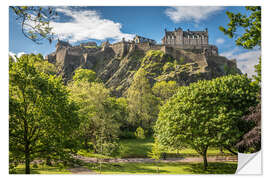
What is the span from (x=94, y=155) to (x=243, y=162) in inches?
214

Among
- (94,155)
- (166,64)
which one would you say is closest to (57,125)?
(94,155)

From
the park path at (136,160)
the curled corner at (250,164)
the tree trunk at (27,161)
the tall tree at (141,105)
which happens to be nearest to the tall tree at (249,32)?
the curled corner at (250,164)

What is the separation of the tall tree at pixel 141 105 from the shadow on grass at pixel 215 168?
7.35 metres

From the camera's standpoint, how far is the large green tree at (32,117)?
5.01 meters

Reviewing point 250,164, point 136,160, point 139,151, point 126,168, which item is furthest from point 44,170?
point 250,164

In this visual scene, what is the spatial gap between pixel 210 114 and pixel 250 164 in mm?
1851

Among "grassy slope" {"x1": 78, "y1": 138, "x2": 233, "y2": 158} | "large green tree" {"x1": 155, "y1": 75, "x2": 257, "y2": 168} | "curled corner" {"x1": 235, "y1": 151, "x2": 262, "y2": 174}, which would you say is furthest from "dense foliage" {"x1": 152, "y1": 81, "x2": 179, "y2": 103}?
"curled corner" {"x1": 235, "y1": 151, "x2": 262, "y2": 174}

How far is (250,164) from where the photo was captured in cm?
Answer: 514

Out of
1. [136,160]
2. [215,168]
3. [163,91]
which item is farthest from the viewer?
[163,91]

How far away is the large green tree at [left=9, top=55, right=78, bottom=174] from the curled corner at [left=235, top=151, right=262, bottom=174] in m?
4.97

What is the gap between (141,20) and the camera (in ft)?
21.8

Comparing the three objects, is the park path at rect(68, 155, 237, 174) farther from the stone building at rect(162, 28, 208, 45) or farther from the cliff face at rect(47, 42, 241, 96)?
the cliff face at rect(47, 42, 241, 96)

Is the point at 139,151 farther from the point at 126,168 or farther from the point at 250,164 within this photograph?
the point at 250,164

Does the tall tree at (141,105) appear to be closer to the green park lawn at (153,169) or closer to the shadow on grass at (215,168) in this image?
the green park lawn at (153,169)
